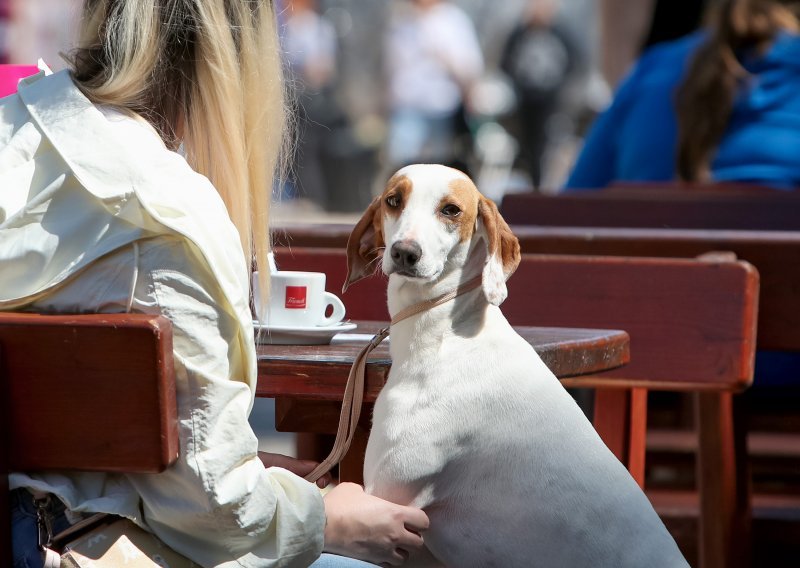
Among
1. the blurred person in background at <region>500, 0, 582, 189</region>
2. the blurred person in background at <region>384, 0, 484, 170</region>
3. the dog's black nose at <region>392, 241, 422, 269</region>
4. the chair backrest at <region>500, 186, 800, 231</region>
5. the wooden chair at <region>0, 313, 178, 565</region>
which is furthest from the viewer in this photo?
the blurred person in background at <region>500, 0, 582, 189</region>

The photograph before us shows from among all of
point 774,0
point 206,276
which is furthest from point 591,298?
point 774,0

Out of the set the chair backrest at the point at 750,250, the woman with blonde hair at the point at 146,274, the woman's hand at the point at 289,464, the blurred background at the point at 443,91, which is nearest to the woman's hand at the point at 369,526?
the woman with blonde hair at the point at 146,274

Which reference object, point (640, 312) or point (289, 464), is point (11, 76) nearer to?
point (289, 464)

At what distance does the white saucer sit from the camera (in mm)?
2211

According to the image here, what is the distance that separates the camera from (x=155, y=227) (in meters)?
1.55

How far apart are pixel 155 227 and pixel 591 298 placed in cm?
164

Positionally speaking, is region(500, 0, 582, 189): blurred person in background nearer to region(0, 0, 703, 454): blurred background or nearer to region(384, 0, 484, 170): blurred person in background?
region(0, 0, 703, 454): blurred background

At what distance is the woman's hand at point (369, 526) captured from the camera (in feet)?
5.89

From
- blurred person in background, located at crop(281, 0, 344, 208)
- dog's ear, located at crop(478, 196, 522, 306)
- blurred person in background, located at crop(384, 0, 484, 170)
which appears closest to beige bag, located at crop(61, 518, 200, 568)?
dog's ear, located at crop(478, 196, 522, 306)

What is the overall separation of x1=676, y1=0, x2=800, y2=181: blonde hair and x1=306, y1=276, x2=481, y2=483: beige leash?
9.09ft

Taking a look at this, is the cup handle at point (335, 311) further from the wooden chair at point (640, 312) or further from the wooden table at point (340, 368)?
the wooden chair at point (640, 312)

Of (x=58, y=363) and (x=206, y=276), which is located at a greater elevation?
(x=206, y=276)

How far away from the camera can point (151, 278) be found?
1552 mm

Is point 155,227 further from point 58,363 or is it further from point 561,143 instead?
Result: point 561,143
